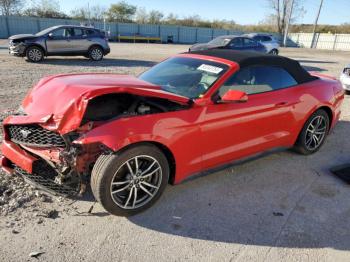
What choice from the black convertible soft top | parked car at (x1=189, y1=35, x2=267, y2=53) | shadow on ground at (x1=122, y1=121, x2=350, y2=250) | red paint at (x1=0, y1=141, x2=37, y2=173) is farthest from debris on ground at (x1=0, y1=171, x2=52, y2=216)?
parked car at (x1=189, y1=35, x2=267, y2=53)

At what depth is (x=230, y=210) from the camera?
3.57 meters

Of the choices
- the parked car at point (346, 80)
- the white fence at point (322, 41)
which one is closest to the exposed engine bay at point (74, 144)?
the parked car at point (346, 80)

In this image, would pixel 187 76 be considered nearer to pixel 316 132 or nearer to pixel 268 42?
pixel 316 132

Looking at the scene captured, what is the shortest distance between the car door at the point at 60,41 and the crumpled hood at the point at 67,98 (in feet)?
40.0

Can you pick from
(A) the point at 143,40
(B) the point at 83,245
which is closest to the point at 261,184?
(B) the point at 83,245

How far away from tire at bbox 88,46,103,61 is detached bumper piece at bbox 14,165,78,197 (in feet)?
44.0

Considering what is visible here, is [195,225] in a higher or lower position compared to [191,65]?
lower

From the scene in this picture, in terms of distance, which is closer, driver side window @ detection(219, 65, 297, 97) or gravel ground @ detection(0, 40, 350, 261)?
gravel ground @ detection(0, 40, 350, 261)

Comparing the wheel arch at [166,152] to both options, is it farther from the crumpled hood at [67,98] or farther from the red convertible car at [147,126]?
the crumpled hood at [67,98]

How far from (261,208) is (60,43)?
45.6 feet

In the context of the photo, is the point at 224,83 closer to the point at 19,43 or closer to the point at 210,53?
the point at 210,53

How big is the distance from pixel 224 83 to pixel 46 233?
2443mm

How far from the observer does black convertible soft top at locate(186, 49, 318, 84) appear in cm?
422

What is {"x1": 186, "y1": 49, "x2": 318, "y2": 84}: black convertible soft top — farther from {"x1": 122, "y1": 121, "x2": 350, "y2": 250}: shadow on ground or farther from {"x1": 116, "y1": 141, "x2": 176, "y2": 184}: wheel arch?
{"x1": 116, "y1": 141, "x2": 176, "y2": 184}: wheel arch
